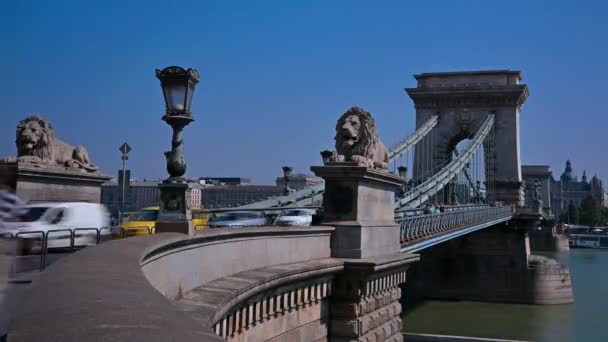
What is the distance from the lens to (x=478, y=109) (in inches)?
1897

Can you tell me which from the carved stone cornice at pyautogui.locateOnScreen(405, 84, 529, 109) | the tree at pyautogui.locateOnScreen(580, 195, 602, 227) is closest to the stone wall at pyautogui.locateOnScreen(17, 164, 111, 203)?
the carved stone cornice at pyautogui.locateOnScreen(405, 84, 529, 109)

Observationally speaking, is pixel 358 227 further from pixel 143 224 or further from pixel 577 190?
pixel 577 190

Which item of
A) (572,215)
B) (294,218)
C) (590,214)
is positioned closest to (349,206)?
(294,218)

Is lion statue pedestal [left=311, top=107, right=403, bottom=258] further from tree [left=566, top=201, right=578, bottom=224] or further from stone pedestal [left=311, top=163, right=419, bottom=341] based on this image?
tree [left=566, top=201, right=578, bottom=224]

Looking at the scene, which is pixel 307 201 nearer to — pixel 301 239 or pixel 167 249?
pixel 301 239

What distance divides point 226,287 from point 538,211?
39022 millimetres

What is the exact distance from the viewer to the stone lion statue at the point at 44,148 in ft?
36.7

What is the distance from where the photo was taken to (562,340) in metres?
26.1

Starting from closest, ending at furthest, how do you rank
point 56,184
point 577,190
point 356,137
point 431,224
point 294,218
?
point 356,137, point 56,184, point 294,218, point 431,224, point 577,190

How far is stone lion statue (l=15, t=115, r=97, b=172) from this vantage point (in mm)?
11180

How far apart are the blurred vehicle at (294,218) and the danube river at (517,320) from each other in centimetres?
978

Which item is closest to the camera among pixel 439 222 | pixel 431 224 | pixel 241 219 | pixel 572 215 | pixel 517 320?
pixel 241 219

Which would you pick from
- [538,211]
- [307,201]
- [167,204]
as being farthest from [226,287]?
[538,211]

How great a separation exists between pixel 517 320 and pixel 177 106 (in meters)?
26.2
